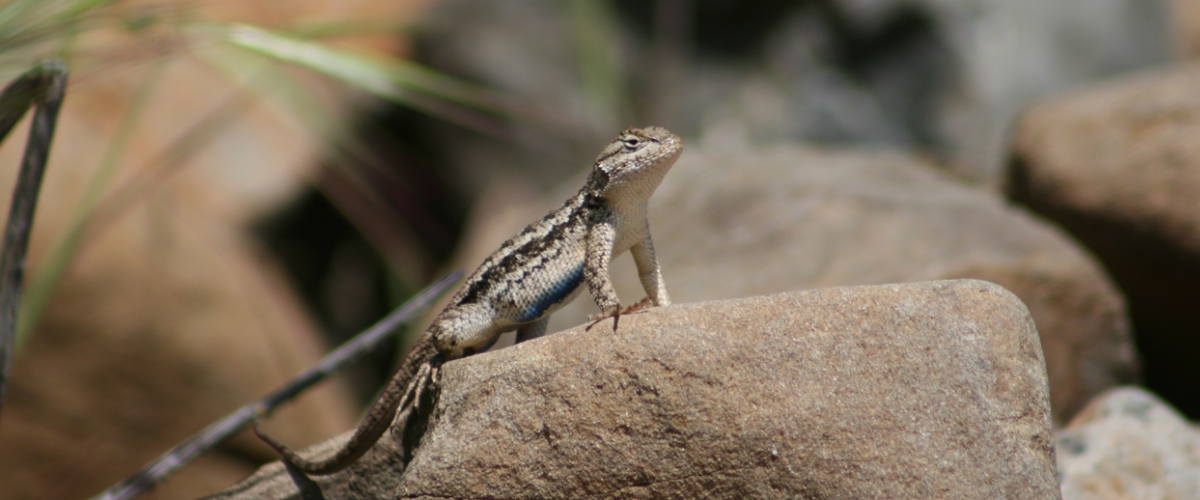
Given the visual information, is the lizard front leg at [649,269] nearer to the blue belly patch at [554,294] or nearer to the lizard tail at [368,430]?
the blue belly patch at [554,294]

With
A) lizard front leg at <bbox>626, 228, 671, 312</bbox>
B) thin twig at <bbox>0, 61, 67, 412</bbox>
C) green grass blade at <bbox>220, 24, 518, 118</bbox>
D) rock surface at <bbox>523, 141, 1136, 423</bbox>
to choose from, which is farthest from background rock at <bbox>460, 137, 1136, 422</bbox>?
thin twig at <bbox>0, 61, 67, 412</bbox>

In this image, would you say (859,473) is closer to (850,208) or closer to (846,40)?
(850,208)

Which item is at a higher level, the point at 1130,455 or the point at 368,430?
the point at 368,430

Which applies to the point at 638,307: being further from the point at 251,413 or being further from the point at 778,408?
the point at 251,413

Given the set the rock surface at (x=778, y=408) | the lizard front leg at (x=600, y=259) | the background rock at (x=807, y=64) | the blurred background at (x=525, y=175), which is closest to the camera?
the rock surface at (x=778, y=408)

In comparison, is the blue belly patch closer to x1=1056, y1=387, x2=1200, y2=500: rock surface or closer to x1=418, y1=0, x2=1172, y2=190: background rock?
x1=1056, y1=387, x2=1200, y2=500: rock surface

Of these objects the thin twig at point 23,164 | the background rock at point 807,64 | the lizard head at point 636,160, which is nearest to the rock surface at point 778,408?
the lizard head at point 636,160

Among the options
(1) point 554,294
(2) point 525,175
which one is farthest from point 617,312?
(2) point 525,175
